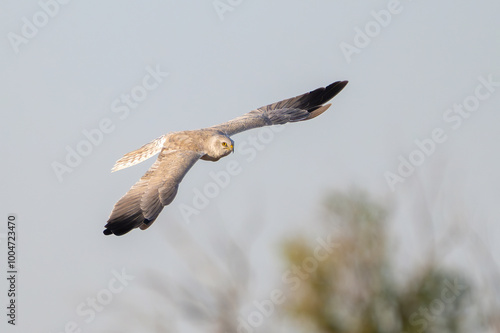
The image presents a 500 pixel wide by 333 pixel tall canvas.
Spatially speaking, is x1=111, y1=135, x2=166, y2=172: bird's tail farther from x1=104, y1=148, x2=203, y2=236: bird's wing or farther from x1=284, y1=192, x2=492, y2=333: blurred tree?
x1=284, y1=192, x2=492, y2=333: blurred tree

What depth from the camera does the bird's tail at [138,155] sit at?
17016mm

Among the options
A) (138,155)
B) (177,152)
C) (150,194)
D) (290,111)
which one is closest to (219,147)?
(177,152)

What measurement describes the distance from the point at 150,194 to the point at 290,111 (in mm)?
4674

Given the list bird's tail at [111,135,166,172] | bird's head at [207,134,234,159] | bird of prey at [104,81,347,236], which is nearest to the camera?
bird of prey at [104,81,347,236]

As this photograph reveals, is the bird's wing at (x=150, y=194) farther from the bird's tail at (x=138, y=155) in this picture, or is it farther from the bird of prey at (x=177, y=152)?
the bird's tail at (x=138, y=155)

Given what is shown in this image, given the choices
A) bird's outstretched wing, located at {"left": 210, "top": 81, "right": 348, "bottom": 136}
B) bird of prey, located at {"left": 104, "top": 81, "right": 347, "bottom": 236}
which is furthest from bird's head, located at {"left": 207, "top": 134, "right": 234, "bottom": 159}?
bird's outstretched wing, located at {"left": 210, "top": 81, "right": 348, "bottom": 136}

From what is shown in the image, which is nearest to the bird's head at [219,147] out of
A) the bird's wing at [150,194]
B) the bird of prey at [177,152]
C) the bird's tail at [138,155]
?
the bird of prey at [177,152]

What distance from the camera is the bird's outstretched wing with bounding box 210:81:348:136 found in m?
18.4

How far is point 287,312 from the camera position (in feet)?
75.0

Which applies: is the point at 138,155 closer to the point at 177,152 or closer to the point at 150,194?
the point at 177,152

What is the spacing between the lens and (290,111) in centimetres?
1928

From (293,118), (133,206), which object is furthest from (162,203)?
(293,118)

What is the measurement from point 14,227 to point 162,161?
4948 millimetres

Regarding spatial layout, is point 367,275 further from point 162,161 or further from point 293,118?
point 162,161
